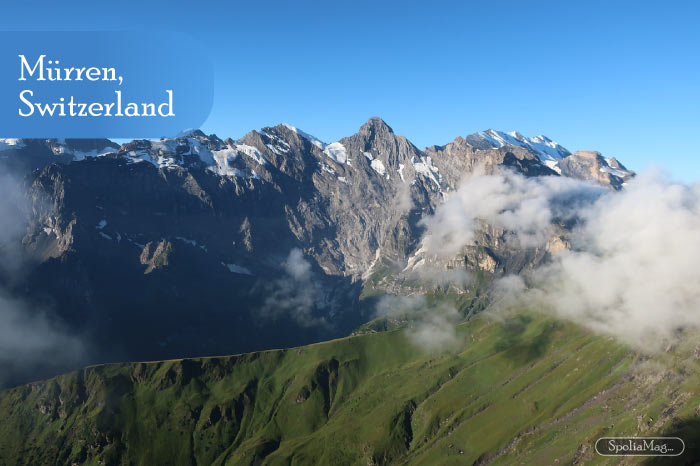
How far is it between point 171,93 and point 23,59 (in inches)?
1008

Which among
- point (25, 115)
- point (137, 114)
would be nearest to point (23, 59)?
point (25, 115)

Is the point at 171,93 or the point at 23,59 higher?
the point at 23,59

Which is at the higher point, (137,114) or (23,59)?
(23,59)

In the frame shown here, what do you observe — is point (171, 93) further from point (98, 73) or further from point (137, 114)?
point (98, 73)

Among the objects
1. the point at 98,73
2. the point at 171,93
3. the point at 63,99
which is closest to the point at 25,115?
the point at 63,99

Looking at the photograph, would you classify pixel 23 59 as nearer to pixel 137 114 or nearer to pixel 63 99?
pixel 63 99

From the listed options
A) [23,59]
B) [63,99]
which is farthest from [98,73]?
[23,59]

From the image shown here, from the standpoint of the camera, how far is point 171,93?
3290 inches

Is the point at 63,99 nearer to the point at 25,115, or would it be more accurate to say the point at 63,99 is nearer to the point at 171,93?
the point at 25,115

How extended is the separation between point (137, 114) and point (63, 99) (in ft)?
38.0

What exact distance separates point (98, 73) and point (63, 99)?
710 cm

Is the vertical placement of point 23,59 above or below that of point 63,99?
above

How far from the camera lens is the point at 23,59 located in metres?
83.1

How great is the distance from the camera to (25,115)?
83625mm
